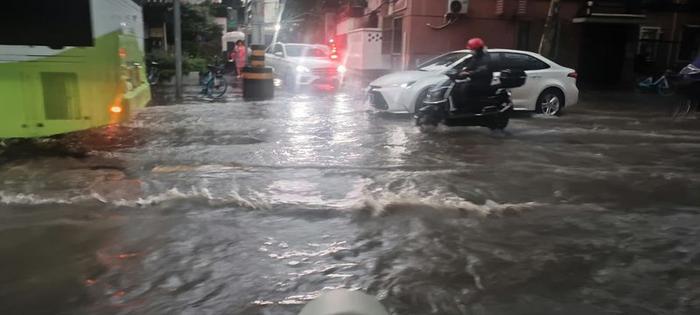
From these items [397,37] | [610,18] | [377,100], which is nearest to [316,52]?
[397,37]

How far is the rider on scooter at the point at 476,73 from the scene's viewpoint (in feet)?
32.1

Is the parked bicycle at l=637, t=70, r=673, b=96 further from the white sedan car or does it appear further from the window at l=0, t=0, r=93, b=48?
the window at l=0, t=0, r=93, b=48

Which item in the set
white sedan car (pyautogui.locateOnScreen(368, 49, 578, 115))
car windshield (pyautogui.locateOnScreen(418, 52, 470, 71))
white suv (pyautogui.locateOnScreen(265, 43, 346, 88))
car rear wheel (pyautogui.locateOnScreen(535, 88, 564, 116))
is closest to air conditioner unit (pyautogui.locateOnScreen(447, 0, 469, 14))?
white suv (pyautogui.locateOnScreen(265, 43, 346, 88))

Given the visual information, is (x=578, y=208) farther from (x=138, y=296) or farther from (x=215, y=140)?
(x=215, y=140)

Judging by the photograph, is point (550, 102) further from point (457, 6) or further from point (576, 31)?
point (576, 31)

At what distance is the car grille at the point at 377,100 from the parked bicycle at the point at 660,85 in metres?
13.1

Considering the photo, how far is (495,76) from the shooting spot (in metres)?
10.6

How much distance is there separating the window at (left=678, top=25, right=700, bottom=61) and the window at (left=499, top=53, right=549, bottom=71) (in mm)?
15744

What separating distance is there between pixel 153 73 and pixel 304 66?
464 cm

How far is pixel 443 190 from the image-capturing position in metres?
6.17

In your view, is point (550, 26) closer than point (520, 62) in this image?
No

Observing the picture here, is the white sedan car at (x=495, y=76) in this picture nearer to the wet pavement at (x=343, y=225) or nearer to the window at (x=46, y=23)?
the wet pavement at (x=343, y=225)

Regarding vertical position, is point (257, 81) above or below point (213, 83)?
above

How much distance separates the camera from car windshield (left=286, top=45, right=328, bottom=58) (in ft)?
62.0
